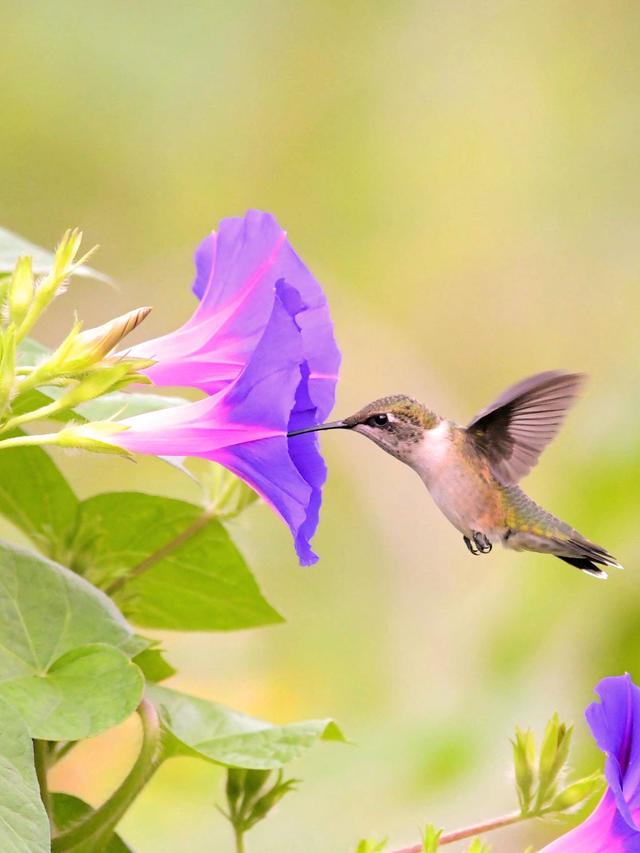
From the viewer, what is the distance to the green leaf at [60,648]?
981 millimetres

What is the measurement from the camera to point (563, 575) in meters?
2.67

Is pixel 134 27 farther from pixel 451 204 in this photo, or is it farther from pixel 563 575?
pixel 563 575

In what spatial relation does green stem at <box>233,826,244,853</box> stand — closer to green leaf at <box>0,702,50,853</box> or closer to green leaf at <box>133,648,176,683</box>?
green leaf at <box>133,648,176,683</box>

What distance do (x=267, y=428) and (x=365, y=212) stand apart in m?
3.98

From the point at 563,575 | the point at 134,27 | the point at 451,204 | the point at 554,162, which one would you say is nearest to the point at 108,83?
the point at 134,27

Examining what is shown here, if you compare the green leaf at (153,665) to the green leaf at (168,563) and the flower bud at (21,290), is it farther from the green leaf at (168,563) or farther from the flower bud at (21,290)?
the flower bud at (21,290)

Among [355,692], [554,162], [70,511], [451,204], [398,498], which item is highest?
[554,162]

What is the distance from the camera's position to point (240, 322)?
112 cm

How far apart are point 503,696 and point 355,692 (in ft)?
4.14

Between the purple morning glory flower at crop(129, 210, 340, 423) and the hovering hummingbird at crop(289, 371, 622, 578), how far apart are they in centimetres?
20

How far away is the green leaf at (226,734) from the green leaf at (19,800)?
0.20 metres

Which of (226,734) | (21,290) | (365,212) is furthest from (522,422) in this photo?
(365,212)

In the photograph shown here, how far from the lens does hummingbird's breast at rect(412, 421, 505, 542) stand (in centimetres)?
141

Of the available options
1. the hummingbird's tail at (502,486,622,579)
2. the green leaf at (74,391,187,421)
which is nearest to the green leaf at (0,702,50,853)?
the green leaf at (74,391,187,421)
